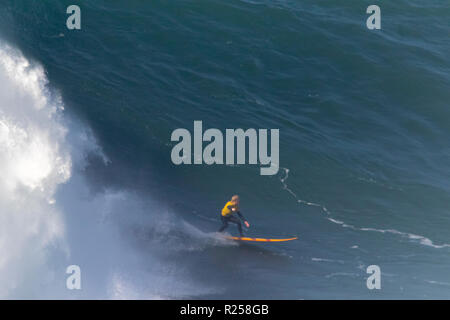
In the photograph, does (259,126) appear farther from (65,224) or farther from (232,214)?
(65,224)

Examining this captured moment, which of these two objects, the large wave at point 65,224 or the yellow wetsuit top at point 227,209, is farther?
the yellow wetsuit top at point 227,209

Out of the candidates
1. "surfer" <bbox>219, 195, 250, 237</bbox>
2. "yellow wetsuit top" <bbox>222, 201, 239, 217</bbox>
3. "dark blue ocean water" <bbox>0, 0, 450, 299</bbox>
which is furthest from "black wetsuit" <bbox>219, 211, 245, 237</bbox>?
"dark blue ocean water" <bbox>0, 0, 450, 299</bbox>

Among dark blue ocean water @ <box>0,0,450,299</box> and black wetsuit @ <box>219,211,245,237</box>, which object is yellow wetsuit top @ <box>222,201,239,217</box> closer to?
black wetsuit @ <box>219,211,245,237</box>

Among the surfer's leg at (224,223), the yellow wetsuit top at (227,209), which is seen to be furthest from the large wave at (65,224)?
the yellow wetsuit top at (227,209)

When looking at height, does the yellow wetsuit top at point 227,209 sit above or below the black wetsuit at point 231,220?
above

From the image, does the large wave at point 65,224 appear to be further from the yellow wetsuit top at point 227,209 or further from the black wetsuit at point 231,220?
the yellow wetsuit top at point 227,209

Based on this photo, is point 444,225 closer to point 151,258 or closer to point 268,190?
point 268,190

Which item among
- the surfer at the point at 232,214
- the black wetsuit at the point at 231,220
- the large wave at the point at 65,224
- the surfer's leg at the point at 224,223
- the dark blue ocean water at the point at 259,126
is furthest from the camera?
the surfer's leg at the point at 224,223
